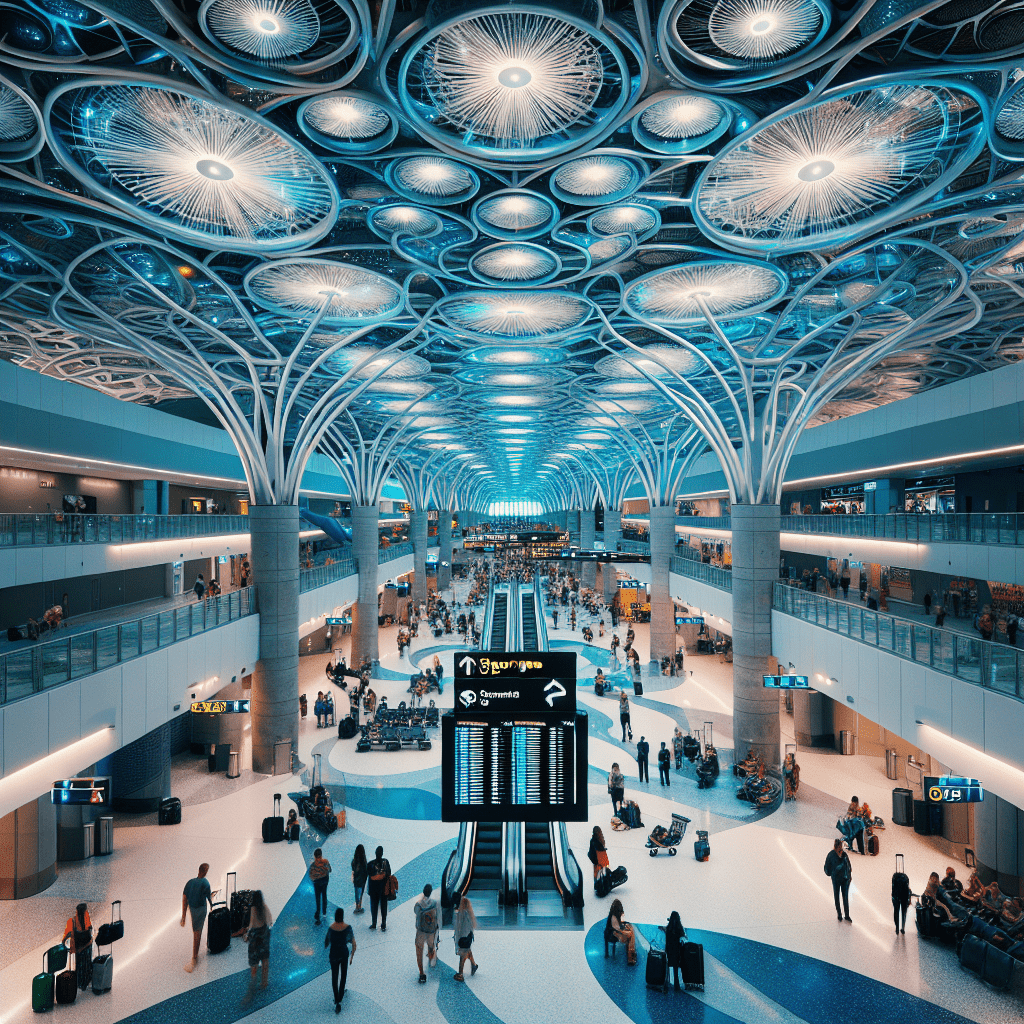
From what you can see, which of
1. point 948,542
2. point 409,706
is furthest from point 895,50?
point 409,706

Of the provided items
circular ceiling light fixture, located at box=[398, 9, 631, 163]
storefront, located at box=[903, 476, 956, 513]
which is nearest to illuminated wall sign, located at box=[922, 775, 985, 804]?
circular ceiling light fixture, located at box=[398, 9, 631, 163]

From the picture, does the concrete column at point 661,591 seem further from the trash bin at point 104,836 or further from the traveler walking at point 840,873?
the trash bin at point 104,836

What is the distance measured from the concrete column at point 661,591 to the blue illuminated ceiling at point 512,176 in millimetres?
14210

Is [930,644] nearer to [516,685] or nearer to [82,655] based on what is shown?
[516,685]

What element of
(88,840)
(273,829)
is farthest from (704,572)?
(88,840)

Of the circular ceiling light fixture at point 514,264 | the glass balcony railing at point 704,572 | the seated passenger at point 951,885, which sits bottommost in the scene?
the seated passenger at point 951,885

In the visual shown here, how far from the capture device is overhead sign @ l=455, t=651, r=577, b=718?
39.9ft

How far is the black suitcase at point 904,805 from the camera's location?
54.9ft

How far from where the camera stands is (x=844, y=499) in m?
41.8

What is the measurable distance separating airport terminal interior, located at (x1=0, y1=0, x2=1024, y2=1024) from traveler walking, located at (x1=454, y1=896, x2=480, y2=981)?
10 cm

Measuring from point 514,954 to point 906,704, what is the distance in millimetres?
8980

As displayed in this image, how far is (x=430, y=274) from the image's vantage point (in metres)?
17.6

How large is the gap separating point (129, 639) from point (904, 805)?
18594 mm

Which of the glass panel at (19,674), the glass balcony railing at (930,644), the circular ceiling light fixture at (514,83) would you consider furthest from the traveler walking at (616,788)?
the circular ceiling light fixture at (514,83)
